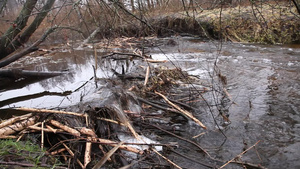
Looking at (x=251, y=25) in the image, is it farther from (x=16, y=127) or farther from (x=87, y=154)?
(x=16, y=127)

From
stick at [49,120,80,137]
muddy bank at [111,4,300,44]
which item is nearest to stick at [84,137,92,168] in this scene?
stick at [49,120,80,137]

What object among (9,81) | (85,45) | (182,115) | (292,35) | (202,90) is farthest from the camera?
(85,45)

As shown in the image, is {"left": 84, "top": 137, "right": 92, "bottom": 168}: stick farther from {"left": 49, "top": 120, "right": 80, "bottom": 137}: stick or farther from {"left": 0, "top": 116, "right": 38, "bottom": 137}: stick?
{"left": 0, "top": 116, "right": 38, "bottom": 137}: stick

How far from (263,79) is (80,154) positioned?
4789 millimetres

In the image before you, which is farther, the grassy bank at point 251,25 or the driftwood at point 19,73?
the grassy bank at point 251,25

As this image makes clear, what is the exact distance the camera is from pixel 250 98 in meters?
4.55

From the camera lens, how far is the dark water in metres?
Answer: 3.00

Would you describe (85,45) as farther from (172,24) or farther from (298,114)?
(298,114)

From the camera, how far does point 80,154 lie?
272 centimetres

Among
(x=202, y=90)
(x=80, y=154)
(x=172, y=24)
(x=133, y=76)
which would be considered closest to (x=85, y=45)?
(x=172, y=24)

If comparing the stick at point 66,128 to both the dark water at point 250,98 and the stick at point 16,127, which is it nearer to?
the stick at point 16,127

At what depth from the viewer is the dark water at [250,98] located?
300 centimetres

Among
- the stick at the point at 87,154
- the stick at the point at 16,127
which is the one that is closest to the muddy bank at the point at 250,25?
the stick at the point at 16,127

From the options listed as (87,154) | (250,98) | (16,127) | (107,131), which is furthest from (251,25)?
(16,127)
